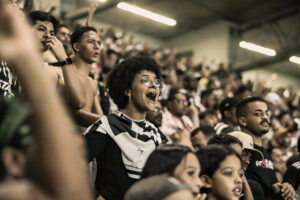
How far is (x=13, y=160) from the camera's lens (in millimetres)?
1093

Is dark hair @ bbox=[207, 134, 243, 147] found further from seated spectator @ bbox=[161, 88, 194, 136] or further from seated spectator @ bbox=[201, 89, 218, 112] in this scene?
seated spectator @ bbox=[201, 89, 218, 112]

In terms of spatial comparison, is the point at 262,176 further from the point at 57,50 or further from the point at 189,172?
the point at 57,50

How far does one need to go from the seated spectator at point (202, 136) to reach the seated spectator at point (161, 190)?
2814mm

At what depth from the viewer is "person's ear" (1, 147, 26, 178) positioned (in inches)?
42.5

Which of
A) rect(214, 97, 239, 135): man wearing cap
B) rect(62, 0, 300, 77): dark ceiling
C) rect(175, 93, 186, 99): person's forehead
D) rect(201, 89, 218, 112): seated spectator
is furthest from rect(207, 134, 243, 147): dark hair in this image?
rect(62, 0, 300, 77): dark ceiling

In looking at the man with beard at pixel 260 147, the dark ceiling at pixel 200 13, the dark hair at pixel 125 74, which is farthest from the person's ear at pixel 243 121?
the dark ceiling at pixel 200 13

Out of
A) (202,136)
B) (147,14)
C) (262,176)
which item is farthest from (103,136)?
(147,14)

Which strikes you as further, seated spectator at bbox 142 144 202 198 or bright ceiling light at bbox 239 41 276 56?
bright ceiling light at bbox 239 41 276 56

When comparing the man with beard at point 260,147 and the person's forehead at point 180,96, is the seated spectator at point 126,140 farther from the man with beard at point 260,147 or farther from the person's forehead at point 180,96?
the person's forehead at point 180,96

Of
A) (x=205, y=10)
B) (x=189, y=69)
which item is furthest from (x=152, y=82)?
(x=205, y=10)

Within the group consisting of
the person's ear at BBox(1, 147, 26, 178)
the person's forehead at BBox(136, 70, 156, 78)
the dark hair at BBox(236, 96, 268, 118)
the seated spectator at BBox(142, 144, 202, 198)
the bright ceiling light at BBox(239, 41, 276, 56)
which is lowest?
the seated spectator at BBox(142, 144, 202, 198)

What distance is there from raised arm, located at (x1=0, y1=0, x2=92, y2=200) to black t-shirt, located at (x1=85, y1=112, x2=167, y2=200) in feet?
4.46

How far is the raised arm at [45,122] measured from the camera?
1.02 m

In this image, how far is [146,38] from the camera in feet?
55.7
